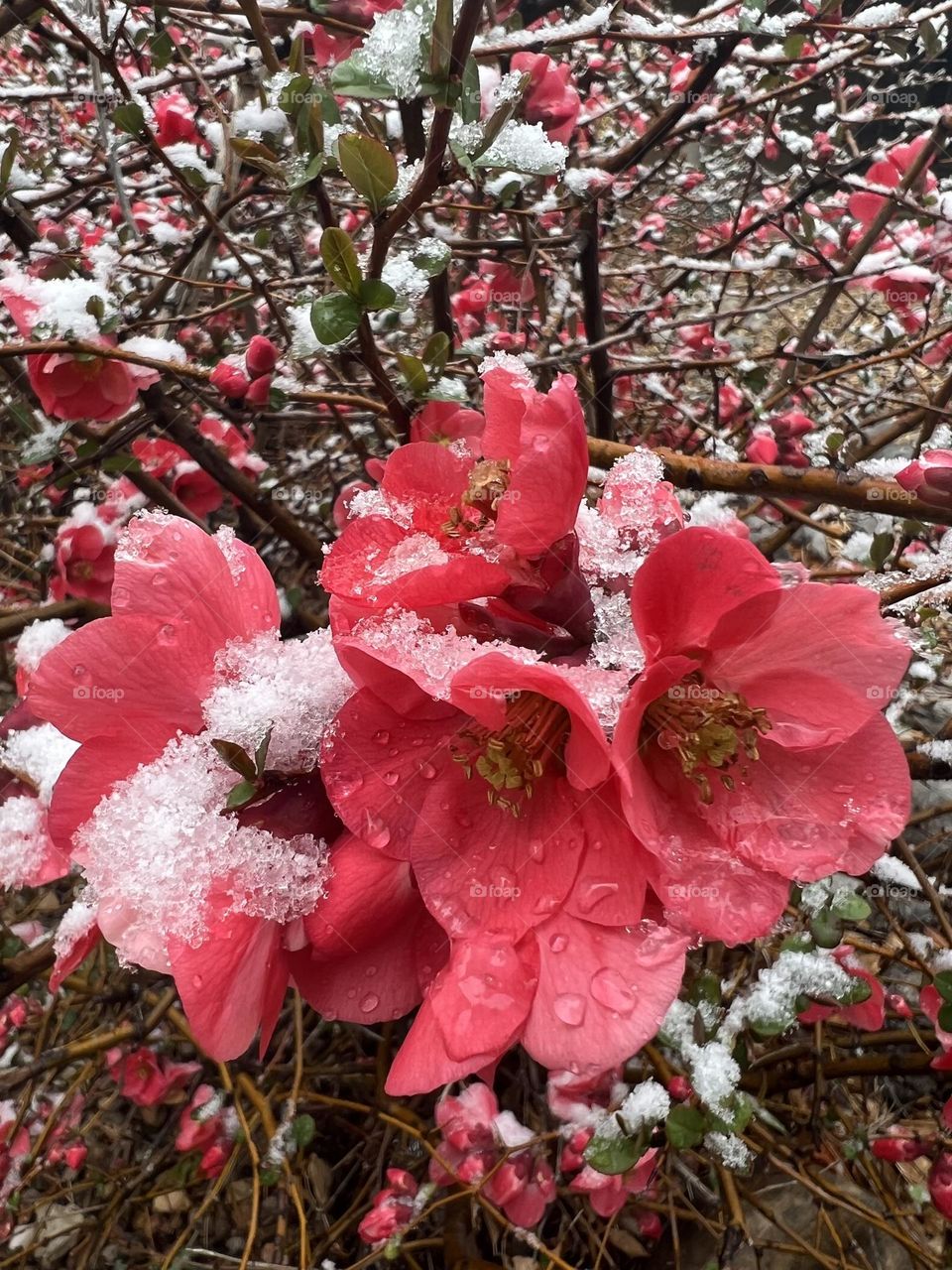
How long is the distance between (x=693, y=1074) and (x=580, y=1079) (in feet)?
0.77

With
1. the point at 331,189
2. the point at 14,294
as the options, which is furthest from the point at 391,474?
the point at 331,189

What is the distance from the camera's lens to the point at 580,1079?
3.59 feet

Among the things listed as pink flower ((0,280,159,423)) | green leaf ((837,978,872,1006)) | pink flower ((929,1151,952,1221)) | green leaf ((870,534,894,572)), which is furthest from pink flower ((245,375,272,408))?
pink flower ((929,1151,952,1221))

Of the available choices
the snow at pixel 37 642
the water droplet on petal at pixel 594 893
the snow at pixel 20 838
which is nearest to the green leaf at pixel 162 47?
the snow at pixel 37 642

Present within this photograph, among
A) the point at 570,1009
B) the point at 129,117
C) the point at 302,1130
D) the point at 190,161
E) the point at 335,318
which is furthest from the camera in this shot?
the point at 190,161

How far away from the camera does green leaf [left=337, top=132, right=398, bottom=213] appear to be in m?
0.58

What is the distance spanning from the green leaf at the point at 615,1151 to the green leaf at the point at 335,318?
2.82 feet

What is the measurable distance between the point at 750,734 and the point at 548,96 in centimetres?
149

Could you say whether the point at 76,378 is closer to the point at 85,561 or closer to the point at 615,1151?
the point at 85,561

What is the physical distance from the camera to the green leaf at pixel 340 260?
611 millimetres

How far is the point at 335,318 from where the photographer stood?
64 centimetres

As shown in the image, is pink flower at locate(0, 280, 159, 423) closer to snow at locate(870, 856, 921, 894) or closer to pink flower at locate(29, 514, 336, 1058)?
pink flower at locate(29, 514, 336, 1058)

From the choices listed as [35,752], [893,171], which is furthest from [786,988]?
[893,171]

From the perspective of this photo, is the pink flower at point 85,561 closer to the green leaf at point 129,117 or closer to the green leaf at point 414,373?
the green leaf at point 129,117
